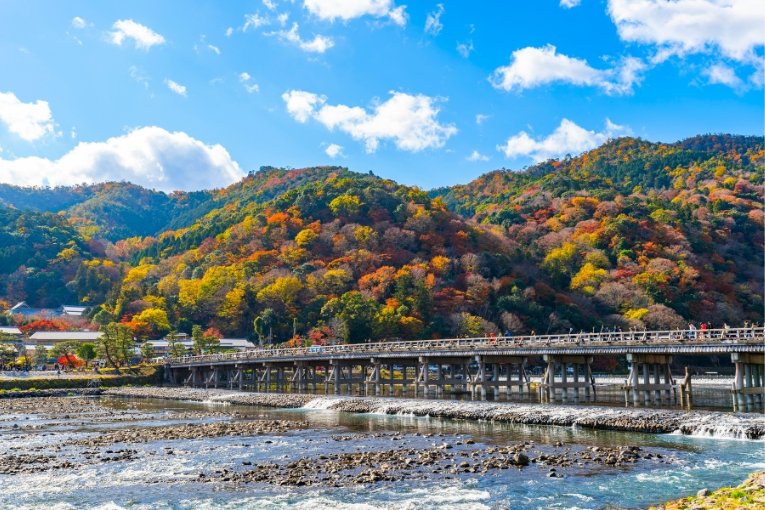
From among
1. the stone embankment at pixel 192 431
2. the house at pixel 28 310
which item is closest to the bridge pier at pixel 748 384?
the stone embankment at pixel 192 431

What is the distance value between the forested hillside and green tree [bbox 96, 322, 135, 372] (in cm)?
1784

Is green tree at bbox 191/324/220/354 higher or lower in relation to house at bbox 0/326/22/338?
lower

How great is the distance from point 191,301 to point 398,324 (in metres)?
33.6

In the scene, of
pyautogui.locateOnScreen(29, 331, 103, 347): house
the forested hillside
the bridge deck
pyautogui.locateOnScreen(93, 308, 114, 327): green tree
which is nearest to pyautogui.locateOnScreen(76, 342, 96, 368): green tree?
the bridge deck

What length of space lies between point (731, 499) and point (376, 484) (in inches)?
344

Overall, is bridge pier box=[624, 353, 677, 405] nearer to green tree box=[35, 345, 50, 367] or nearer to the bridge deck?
the bridge deck

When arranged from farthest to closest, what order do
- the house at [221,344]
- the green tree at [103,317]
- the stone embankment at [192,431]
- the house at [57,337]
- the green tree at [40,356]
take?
the green tree at [103,317] < the house at [57,337] < the house at [221,344] < the green tree at [40,356] < the stone embankment at [192,431]

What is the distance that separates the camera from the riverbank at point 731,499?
1334 cm

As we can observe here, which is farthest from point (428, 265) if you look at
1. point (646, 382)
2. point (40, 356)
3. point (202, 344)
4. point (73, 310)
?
point (73, 310)

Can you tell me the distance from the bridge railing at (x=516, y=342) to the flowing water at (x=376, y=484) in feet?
33.1

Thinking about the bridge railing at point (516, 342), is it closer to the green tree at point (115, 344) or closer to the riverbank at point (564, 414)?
the green tree at point (115, 344)

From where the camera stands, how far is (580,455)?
22500mm

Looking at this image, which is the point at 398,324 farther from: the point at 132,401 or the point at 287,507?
the point at 287,507

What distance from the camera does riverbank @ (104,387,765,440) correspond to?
2670 centimetres
